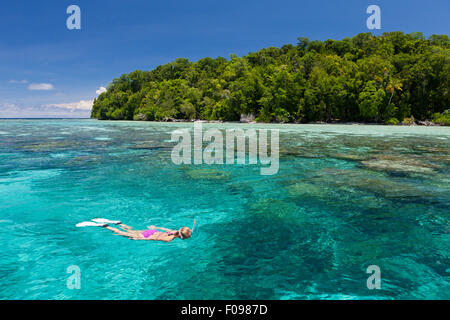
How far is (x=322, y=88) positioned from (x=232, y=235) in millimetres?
76463

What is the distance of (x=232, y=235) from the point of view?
6.40m

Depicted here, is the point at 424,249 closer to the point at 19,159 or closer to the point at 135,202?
the point at 135,202

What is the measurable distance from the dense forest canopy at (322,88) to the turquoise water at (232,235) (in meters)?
66.1

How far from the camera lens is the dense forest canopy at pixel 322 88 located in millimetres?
66375

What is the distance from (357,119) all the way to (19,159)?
76.6 m

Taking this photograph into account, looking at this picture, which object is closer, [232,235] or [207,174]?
[232,235]

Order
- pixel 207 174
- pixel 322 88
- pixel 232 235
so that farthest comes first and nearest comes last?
pixel 322 88, pixel 207 174, pixel 232 235

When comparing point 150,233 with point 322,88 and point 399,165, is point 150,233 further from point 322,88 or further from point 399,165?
point 322,88

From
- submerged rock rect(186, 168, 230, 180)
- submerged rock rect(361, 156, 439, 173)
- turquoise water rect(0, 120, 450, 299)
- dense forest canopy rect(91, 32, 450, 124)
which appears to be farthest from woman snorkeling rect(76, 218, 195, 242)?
dense forest canopy rect(91, 32, 450, 124)

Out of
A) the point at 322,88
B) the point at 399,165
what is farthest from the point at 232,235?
the point at 322,88

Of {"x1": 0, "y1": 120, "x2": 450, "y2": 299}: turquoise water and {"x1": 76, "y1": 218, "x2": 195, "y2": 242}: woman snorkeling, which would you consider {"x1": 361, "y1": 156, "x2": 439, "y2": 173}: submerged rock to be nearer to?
{"x1": 0, "y1": 120, "x2": 450, "y2": 299}: turquoise water

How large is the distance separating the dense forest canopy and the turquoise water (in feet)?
217
